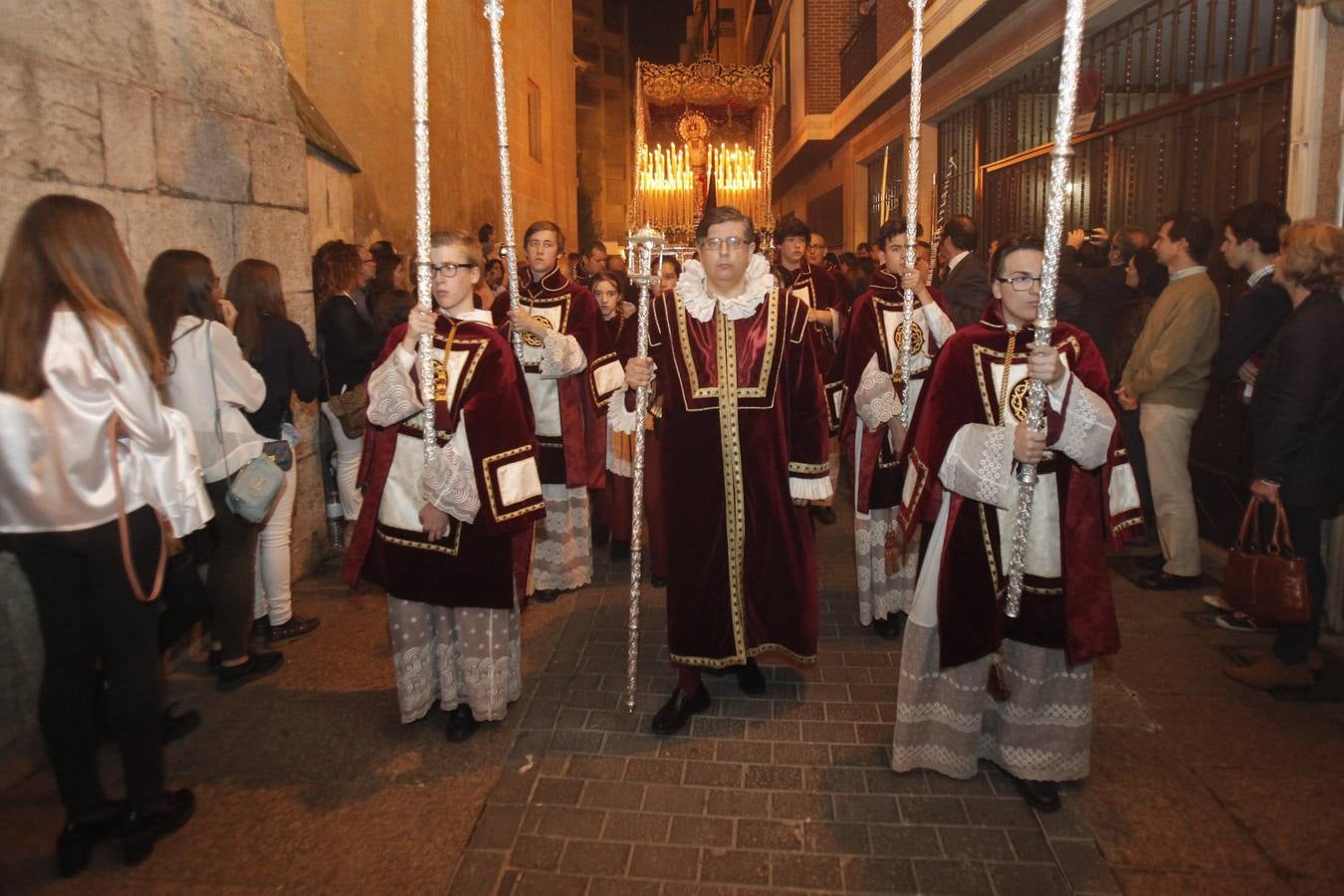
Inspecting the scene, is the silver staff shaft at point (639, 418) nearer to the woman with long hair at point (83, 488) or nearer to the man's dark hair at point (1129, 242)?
the woman with long hair at point (83, 488)

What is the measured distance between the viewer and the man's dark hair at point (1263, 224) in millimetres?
4934

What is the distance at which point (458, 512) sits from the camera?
3625mm

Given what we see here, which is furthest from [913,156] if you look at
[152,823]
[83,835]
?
[83,835]

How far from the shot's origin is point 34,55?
3721 millimetres

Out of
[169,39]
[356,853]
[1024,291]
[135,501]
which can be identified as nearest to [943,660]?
[1024,291]

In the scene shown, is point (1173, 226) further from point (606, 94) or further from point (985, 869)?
point (606, 94)

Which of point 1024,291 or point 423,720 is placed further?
point 423,720

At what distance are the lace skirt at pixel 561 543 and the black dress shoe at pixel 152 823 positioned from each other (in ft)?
8.63

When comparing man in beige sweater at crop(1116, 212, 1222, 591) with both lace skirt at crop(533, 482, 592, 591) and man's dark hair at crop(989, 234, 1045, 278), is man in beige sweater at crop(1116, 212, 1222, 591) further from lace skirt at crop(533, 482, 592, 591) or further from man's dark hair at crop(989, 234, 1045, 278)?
lace skirt at crop(533, 482, 592, 591)

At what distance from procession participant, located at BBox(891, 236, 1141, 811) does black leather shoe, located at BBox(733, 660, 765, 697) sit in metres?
1.02

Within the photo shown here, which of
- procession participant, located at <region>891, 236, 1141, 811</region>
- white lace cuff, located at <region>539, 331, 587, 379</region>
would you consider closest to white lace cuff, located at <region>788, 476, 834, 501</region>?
procession participant, located at <region>891, 236, 1141, 811</region>

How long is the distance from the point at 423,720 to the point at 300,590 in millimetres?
2169

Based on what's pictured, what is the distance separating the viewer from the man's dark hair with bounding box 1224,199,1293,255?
4.93 meters

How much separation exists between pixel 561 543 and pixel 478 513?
2033 millimetres
